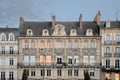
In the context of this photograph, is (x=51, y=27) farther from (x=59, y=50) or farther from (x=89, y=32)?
(x=89, y=32)

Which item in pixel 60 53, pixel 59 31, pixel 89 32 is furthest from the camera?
pixel 59 31

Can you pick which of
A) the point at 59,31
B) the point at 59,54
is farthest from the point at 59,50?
the point at 59,31

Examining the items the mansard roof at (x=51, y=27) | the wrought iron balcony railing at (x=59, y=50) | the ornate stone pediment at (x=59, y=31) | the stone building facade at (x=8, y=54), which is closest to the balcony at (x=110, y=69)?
the mansard roof at (x=51, y=27)

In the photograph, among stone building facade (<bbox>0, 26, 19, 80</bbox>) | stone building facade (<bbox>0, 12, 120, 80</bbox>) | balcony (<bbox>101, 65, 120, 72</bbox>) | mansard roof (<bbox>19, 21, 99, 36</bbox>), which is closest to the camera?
balcony (<bbox>101, 65, 120, 72</bbox>)

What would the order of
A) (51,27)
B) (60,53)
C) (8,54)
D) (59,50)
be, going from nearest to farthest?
(60,53), (59,50), (8,54), (51,27)

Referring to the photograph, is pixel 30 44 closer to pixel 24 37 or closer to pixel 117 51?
pixel 24 37

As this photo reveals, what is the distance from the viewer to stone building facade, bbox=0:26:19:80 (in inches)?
3152

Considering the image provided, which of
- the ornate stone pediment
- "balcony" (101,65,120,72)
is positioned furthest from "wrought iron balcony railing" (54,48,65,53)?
"balcony" (101,65,120,72)

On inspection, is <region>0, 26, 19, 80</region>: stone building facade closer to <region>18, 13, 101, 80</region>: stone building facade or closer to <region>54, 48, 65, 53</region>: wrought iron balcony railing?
<region>18, 13, 101, 80</region>: stone building facade

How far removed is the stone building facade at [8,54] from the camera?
80.1 meters

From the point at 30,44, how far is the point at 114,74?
1811 cm

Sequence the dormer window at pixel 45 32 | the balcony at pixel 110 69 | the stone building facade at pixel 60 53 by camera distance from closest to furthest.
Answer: the balcony at pixel 110 69
the stone building facade at pixel 60 53
the dormer window at pixel 45 32

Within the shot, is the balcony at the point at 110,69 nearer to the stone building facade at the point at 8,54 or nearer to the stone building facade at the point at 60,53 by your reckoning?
the stone building facade at the point at 60,53

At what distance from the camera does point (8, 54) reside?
80562 millimetres
